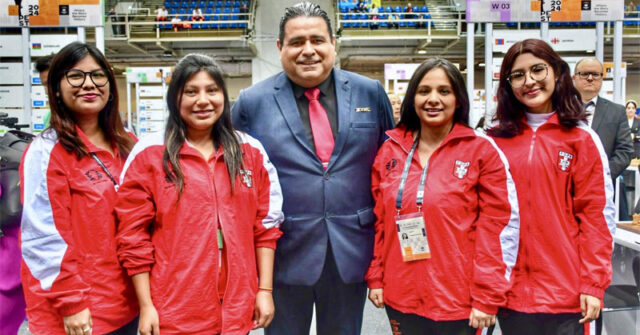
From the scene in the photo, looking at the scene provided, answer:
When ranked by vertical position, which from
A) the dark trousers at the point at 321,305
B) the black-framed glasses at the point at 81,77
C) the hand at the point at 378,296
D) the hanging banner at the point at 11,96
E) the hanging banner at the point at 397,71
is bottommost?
the dark trousers at the point at 321,305

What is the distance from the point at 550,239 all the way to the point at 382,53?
16105 millimetres

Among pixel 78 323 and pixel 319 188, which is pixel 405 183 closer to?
pixel 319 188

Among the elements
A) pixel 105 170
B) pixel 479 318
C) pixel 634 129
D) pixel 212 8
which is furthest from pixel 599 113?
pixel 212 8

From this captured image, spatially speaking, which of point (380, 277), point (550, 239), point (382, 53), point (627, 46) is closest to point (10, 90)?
point (380, 277)

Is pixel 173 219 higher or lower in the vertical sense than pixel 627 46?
lower

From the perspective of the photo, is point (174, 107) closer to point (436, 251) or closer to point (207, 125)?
point (207, 125)

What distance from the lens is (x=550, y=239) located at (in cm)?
165

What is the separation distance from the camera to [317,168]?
1867 millimetres

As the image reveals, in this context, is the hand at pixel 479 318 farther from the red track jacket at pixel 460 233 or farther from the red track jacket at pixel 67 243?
the red track jacket at pixel 67 243

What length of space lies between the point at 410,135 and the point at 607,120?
8.89 ft

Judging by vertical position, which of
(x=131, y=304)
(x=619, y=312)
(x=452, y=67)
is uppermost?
(x=452, y=67)

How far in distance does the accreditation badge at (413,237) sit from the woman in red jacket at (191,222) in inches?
20.6

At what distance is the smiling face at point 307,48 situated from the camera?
6.06 ft

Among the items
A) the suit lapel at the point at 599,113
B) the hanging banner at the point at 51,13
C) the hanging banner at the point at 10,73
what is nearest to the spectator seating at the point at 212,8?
the hanging banner at the point at 10,73
